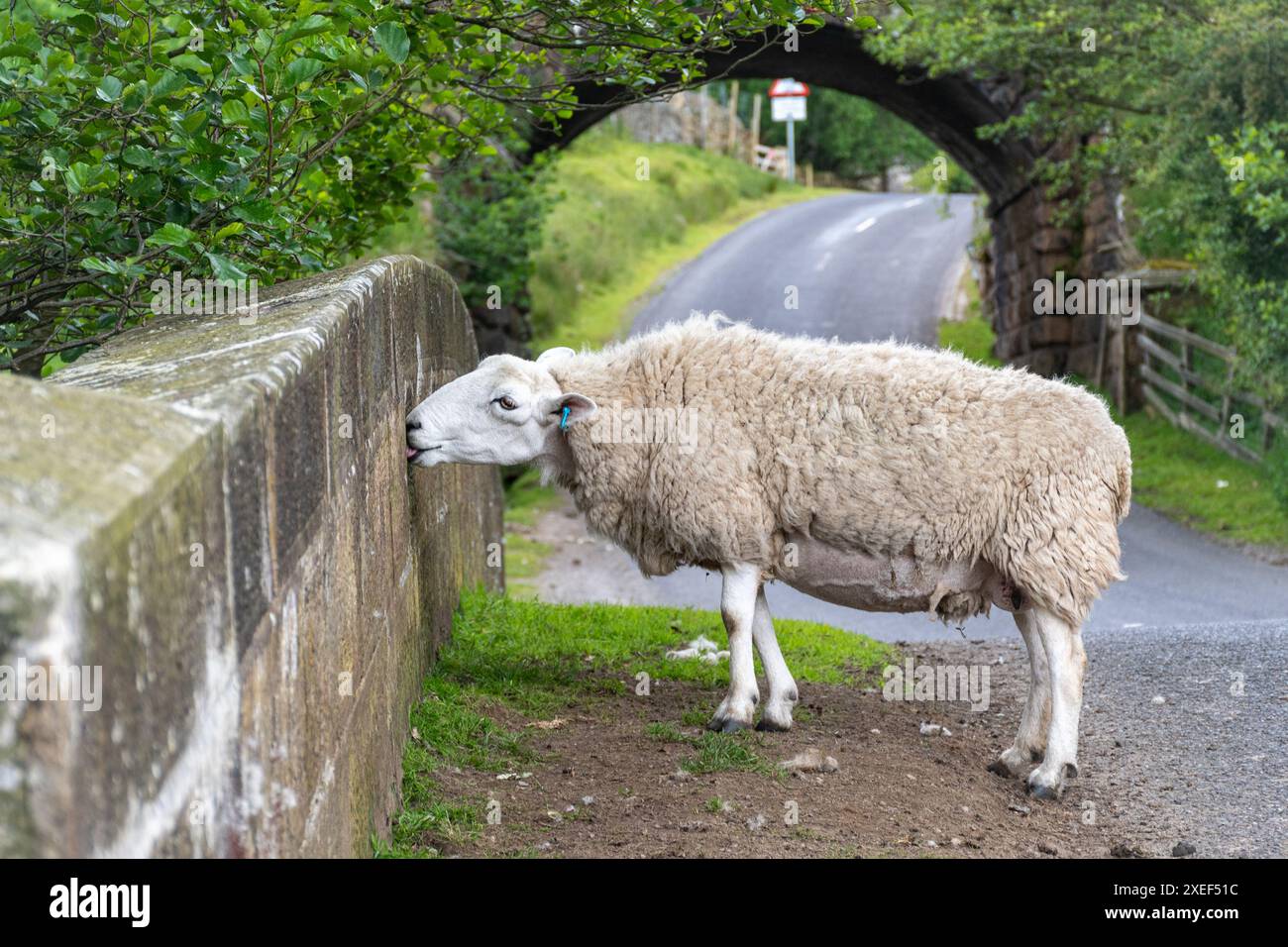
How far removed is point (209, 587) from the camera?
92.0 inches

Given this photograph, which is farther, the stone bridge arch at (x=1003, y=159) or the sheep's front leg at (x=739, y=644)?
the stone bridge arch at (x=1003, y=159)

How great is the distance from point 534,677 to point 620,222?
1097 inches

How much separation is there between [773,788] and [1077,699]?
1.48 metres

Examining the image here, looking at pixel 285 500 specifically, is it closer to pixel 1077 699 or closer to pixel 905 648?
pixel 1077 699

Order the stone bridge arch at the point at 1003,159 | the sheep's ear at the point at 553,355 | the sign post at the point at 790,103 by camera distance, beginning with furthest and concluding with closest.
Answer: the sign post at the point at 790,103 < the stone bridge arch at the point at 1003,159 < the sheep's ear at the point at 553,355

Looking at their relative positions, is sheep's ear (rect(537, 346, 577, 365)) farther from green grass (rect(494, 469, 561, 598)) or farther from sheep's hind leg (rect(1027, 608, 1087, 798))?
green grass (rect(494, 469, 561, 598))

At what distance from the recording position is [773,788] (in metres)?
4.89

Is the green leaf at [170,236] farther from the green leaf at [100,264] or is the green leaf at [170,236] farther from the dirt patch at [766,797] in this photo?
the dirt patch at [766,797]

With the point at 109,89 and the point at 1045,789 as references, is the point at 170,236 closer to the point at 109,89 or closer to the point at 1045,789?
the point at 109,89

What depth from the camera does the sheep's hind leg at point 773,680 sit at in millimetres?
5832

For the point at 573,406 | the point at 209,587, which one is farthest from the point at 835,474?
the point at 209,587

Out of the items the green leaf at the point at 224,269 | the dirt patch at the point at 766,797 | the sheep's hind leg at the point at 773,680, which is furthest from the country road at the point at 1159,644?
the green leaf at the point at 224,269

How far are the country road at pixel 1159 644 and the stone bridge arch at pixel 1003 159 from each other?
12.0 feet

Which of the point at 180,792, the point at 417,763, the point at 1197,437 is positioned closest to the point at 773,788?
the point at 417,763
